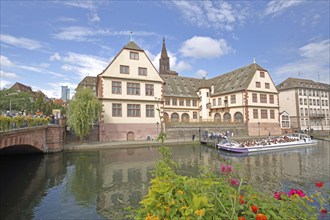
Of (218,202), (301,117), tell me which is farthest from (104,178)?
(301,117)

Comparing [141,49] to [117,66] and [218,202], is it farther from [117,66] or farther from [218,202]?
[218,202]

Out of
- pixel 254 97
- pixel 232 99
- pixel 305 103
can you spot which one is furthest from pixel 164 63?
pixel 305 103

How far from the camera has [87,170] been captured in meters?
16.3

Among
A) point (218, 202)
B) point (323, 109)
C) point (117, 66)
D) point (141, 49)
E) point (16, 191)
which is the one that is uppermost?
point (141, 49)

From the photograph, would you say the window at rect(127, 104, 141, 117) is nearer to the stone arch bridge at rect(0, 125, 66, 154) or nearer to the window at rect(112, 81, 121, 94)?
the window at rect(112, 81, 121, 94)

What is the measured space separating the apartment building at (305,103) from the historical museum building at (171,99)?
44.8 ft

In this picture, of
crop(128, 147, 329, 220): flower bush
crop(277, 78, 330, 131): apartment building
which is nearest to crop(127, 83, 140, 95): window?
crop(128, 147, 329, 220): flower bush

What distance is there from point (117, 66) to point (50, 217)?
28402 mm

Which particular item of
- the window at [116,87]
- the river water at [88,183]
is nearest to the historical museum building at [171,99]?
the window at [116,87]

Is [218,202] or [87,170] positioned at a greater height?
[218,202]

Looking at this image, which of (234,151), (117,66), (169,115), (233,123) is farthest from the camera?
(169,115)

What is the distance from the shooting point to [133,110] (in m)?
35.3

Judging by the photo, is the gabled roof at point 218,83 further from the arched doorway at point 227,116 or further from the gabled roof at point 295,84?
the gabled roof at point 295,84

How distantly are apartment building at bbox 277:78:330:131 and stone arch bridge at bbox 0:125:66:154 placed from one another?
5650 cm
